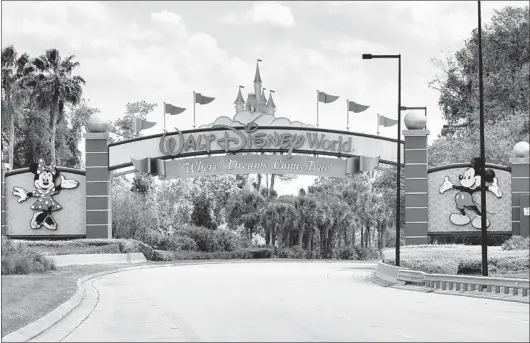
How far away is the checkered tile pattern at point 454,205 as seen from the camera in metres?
49.8

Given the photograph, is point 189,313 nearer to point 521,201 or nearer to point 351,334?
point 351,334

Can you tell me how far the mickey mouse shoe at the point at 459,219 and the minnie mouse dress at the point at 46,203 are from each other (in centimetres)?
2210

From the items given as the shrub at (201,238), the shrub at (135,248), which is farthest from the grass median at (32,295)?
the shrub at (201,238)

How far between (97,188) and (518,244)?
23.8 meters

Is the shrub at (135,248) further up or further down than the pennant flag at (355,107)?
further down

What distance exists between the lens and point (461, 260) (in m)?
39.6

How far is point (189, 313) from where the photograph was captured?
Answer: 22750 millimetres

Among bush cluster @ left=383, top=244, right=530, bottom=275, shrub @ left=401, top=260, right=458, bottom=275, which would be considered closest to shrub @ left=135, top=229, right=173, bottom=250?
bush cluster @ left=383, top=244, right=530, bottom=275

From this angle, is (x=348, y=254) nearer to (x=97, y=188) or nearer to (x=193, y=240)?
(x=193, y=240)

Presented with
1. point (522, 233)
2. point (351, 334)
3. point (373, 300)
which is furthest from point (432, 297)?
point (522, 233)

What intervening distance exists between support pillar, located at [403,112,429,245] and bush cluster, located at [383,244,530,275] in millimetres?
6004

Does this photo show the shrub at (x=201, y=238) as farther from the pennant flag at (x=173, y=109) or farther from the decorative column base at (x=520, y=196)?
the decorative column base at (x=520, y=196)

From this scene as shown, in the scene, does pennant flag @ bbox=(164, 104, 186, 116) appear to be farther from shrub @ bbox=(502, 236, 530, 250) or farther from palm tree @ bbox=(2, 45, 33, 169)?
shrub @ bbox=(502, 236, 530, 250)

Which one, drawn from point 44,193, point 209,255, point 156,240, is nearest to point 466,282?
point 44,193
